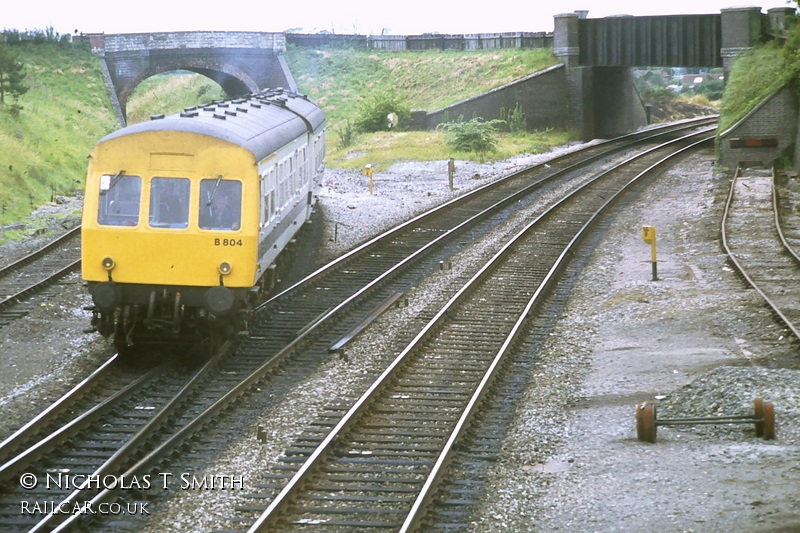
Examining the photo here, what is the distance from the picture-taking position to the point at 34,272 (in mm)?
17703

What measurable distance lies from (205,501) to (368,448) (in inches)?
74.0

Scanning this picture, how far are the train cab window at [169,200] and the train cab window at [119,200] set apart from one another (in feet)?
0.64

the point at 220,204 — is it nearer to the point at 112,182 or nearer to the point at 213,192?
the point at 213,192

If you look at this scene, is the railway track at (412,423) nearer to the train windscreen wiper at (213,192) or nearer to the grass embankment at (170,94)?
the train windscreen wiper at (213,192)

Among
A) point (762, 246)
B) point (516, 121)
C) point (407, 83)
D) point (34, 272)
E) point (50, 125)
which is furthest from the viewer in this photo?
point (407, 83)

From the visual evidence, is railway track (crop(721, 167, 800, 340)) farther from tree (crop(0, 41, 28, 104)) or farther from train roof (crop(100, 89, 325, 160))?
tree (crop(0, 41, 28, 104))

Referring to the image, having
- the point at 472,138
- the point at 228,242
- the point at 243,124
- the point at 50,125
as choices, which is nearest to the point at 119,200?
the point at 228,242

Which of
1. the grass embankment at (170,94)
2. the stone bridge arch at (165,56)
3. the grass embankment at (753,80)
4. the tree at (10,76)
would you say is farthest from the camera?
the grass embankment at (170,94)

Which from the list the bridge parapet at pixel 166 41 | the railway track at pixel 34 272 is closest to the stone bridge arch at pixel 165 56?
the bridge parapet at pixel 166 41

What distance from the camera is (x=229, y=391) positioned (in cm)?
1091

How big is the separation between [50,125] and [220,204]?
84.7 feet

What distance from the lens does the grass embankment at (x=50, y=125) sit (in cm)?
2684

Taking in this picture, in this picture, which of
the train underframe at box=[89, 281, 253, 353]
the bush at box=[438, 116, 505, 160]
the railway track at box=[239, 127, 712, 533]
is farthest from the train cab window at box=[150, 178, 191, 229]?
the bush at box=[438, 116, 505, 160]

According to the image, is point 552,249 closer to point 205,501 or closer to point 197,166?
point 197,166
